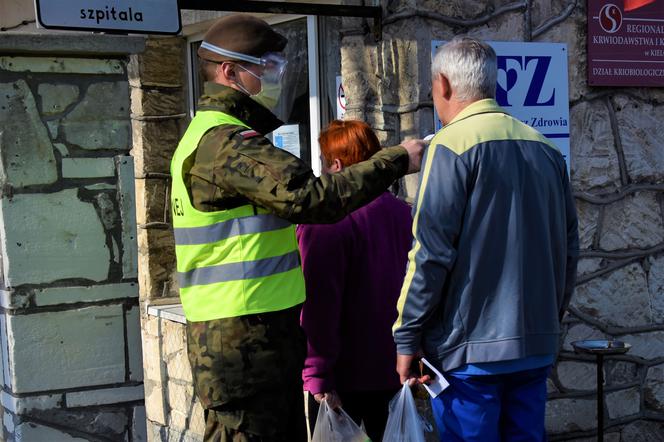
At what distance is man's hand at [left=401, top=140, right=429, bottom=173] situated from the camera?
2848mm

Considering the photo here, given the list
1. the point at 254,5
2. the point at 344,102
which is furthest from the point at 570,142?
the point at 254,5

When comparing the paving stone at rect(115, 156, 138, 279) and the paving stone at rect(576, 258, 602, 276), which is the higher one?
the paving stone at rect(115, 156, 138, 279)

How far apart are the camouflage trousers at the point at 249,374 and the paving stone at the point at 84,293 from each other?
78 cm

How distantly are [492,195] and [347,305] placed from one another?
873 millimetres

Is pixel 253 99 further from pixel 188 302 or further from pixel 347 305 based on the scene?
pixel 347 305

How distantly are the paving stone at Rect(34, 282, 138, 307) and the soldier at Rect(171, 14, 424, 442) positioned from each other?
702mm

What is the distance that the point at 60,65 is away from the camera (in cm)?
332

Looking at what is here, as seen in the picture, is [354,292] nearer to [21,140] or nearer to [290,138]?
[21,140]

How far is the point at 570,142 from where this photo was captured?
15.4 feet

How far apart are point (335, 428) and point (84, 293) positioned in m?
1.05

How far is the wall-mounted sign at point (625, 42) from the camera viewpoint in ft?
15.3

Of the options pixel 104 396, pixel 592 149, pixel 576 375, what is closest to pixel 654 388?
pixel 576 375

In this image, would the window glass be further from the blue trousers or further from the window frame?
the blue trousers

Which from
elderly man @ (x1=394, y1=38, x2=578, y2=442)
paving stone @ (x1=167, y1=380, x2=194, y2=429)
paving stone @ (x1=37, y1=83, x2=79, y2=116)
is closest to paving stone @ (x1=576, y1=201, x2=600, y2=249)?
elderly man @ (x1=394, y1=38, x2=578, y2=442)
